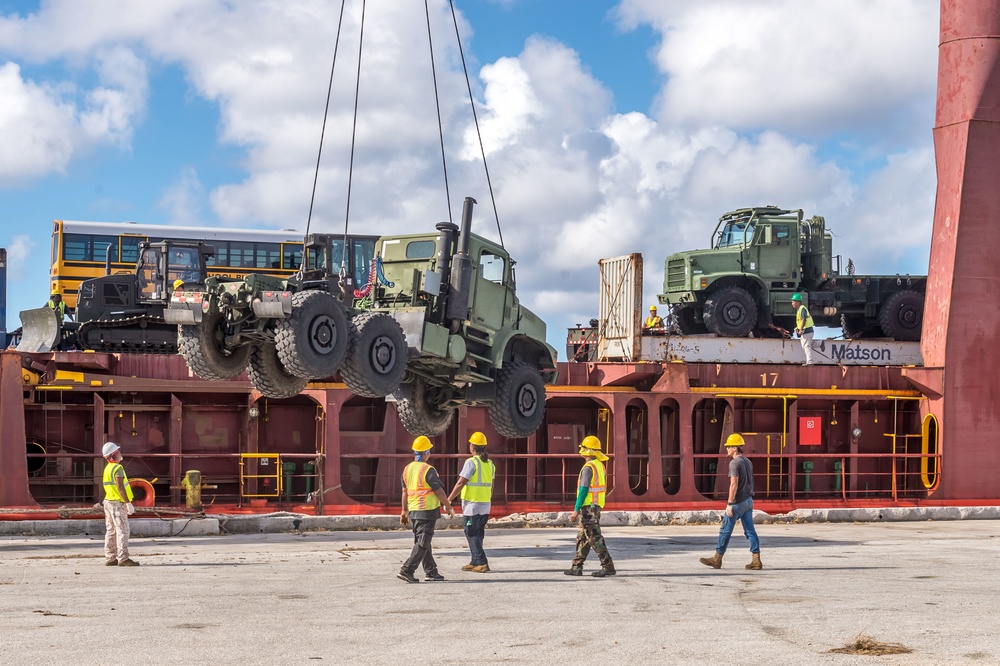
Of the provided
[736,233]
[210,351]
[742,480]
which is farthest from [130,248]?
[742,480]

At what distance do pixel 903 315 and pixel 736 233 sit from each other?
4.39 m

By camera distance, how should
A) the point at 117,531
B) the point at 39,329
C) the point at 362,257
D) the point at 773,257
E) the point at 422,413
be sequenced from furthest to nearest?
the point at 362,257 < the point at 773,257 < the point at 39,329 < the point at 422,413 < the point at 117,531

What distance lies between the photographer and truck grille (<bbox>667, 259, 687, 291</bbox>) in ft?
90.4

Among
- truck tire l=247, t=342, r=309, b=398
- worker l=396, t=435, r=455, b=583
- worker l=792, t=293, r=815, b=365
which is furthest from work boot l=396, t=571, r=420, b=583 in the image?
worker l=792, t=293, r=815, b=365

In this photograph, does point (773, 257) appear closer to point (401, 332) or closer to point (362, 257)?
point (362, 257)

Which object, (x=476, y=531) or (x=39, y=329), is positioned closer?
(x=476, y=531)

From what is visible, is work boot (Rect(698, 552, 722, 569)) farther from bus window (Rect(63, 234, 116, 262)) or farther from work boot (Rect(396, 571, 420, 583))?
bus window (Rect(63, 234, 116, 262))

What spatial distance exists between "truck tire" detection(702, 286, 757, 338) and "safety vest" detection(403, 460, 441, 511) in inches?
584

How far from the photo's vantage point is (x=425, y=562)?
13.0 m

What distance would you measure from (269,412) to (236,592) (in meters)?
9.29

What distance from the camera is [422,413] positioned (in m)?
16.1

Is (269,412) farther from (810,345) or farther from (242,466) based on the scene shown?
(810,345)

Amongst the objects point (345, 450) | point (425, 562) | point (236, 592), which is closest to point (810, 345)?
point (345, 450)

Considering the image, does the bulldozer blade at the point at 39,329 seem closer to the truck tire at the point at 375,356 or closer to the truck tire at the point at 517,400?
the truck tire at the point at 517,400
